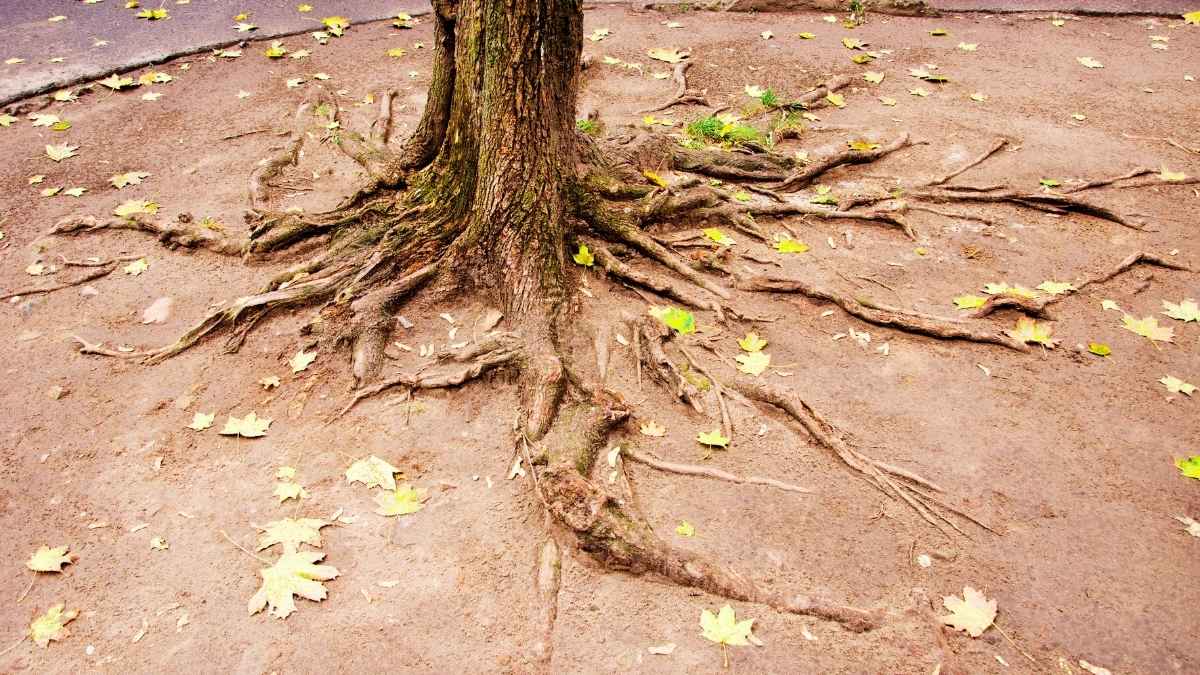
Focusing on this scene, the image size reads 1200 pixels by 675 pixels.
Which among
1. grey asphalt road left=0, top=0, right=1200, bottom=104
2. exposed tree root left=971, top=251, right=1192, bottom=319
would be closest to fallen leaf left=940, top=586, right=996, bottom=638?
exposed tree root left=971, top=251, right=1192, bottom=319

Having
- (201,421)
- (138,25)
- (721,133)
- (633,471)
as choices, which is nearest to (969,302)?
(633,471)

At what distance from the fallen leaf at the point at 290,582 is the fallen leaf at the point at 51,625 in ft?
1.99

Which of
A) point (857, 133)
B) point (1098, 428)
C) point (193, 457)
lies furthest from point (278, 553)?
point (857, 133)

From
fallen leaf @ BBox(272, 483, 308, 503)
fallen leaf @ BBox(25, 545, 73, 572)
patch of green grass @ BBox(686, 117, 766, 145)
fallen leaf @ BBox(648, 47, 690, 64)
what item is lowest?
fallen leaf @ BBox(25, 545, 73, 572)

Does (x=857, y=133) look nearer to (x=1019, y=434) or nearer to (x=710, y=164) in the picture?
(x=710, y=164)

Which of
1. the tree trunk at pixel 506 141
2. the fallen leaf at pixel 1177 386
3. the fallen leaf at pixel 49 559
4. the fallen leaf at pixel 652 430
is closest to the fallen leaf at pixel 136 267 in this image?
the tree trunk at pixel 506 141

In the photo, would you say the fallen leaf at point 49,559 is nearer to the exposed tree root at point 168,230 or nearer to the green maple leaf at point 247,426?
the green maple leaf at point 247,426

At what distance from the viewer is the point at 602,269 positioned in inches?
166

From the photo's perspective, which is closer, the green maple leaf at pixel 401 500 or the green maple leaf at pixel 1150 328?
the green maple leaf at pixel 401 500

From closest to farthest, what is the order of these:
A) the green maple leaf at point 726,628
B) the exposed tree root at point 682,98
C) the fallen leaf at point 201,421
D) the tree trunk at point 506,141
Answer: the green maple leaf at point 726,628 < the fallen leaf at point 201,421 < the tree trunk at point 506,141 < the exposed tree root at point 682,98

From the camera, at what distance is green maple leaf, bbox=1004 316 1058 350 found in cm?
392

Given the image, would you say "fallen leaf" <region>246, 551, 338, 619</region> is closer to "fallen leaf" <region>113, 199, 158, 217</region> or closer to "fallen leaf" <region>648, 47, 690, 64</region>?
"fallen leaf" <region>113, 199, 158, 217</region>

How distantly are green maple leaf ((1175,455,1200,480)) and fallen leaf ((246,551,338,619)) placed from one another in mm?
3416

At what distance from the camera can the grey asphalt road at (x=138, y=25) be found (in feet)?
22.1
